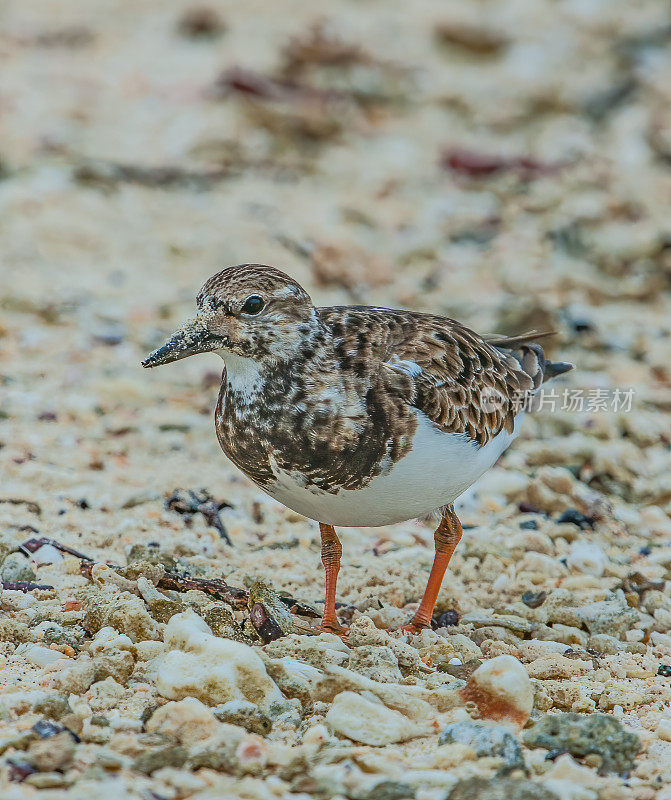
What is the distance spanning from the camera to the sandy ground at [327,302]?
334 centimetres

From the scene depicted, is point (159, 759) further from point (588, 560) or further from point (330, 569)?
point (588, 560)

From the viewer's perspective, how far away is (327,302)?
776 centimetres

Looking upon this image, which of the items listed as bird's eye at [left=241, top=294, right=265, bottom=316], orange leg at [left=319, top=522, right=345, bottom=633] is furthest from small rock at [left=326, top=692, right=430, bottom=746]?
bird's eye at [left=241, top=294, right=265, bottom=316]

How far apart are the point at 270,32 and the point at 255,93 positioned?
1.94 m

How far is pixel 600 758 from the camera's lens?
10.8ft

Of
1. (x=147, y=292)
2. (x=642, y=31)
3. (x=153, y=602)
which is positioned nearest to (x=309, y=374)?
(x=153, y=602)

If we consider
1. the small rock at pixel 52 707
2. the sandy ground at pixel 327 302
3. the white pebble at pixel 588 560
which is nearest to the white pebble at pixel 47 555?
the sandy ground at pixel 327 302

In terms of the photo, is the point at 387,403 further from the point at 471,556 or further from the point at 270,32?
the point at 270,32

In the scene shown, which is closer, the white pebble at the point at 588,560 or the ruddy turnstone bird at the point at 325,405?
the ruddy turnstone bird at the point at 325,405

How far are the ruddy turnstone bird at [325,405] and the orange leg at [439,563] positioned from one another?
30cm

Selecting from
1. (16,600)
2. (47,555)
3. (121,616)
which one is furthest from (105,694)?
(47,555)

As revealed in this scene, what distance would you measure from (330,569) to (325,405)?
868mm

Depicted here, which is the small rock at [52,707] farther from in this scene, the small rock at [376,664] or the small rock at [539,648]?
the small rock at [539,648]

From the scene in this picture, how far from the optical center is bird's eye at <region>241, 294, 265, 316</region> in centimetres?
388
